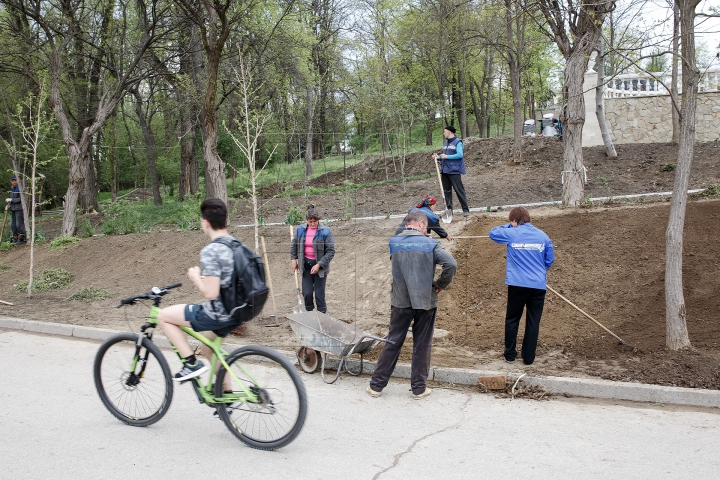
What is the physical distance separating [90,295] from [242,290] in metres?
9.08

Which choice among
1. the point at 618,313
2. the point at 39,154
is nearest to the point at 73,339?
the point at 618,313

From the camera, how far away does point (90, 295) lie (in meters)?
12.4

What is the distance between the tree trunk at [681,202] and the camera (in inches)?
264

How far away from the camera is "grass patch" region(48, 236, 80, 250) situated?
17531 mm

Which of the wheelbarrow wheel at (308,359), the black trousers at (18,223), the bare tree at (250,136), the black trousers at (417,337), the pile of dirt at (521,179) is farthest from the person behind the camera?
the black trousers at (18,223)

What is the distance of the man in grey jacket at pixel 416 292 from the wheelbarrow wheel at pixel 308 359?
35.1 inches

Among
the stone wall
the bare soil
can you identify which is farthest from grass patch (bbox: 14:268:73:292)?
the stone wall

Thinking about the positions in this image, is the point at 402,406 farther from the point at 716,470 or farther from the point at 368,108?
the point at 368,108

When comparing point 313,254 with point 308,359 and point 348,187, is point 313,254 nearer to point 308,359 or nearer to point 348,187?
point 308,359

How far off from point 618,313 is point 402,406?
4220 millimetres

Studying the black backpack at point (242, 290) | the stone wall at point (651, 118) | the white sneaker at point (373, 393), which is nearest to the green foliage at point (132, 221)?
the white sneaker at point (373, 393)

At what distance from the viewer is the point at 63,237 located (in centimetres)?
1814

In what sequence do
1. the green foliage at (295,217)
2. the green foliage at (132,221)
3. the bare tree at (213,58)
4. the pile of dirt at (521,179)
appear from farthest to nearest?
the green foliage at (132,221)
the pile of dirt at (521,179)
the green foliage at (295,217)
the bare tree at (213,58)

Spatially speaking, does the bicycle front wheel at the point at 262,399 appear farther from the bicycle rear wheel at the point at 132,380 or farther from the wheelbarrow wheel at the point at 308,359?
the wheelbarrow wheel at the point at 308,359
